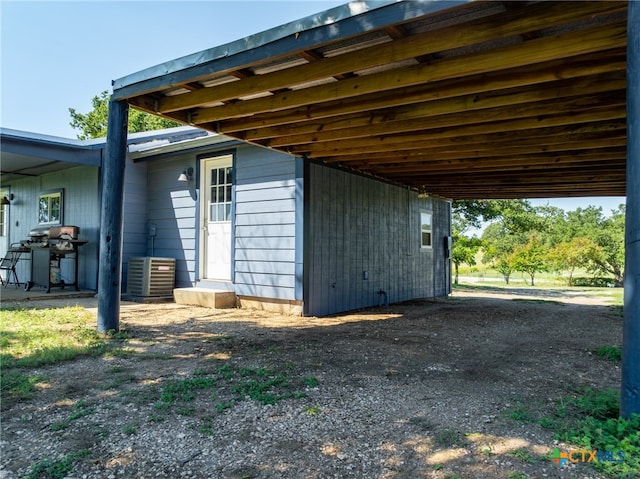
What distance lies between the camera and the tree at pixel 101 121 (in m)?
21.2

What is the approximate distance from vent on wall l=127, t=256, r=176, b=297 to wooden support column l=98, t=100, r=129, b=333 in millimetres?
3182

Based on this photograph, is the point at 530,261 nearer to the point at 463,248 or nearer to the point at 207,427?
the point at 463,248

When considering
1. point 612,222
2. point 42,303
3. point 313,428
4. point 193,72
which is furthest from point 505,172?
point 612,222

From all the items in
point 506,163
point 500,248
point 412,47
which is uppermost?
point 412,47

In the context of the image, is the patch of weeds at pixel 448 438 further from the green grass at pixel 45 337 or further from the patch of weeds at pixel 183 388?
the green grass at pixel 45 337

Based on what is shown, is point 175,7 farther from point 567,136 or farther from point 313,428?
point 313,428

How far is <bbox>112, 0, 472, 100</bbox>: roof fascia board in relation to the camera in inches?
107

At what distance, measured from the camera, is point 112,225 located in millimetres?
4324

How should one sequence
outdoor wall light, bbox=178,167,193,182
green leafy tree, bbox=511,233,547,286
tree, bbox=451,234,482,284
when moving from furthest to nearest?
green leafy tree, bbox=511,233,547,286 → tree, bbox=451,234,482,284 → outdoor wall light, bbox=178,167,193,182

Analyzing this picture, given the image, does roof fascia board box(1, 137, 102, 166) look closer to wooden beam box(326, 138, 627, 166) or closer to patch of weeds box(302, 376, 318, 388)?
wooden beam box(326, 138, 627, 166)

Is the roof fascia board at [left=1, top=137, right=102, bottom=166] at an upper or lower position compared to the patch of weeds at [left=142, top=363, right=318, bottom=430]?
upper

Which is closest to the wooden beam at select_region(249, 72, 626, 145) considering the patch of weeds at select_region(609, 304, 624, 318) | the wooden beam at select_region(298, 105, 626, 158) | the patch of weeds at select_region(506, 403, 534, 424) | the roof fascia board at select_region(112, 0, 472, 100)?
the wooden beam at select_region(298, 105, 626, 158)

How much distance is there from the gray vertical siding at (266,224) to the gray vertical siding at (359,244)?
9.8 inches

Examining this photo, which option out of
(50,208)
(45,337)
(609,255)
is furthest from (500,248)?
(45,337)
